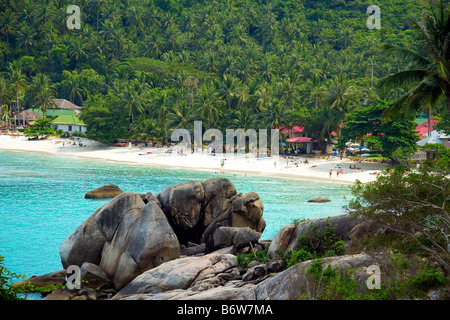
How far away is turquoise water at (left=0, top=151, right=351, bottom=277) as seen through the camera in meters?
24.3

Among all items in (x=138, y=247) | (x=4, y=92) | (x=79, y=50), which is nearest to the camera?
(x=138, y=247)

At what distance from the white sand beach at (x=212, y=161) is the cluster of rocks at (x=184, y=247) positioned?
22.2m

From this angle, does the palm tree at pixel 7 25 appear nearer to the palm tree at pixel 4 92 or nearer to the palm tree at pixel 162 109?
the palm tree at pixel 4 92

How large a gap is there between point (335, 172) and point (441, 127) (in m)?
9.75

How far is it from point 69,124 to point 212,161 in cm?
3278

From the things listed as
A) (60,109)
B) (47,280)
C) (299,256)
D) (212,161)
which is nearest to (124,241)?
(47,280)

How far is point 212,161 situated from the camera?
51156mm

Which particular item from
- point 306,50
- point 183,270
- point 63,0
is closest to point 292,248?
point 183,270

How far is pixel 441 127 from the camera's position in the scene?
3891 centimetres

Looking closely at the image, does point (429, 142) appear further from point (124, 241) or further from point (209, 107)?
point (124, 241)

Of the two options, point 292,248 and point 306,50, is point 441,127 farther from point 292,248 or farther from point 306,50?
point 306,50

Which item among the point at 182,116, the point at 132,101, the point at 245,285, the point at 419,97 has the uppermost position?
the point at 132,101

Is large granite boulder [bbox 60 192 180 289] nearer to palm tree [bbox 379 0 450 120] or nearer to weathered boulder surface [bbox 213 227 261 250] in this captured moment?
weathered boulder surface [bbox 213 227 261 250]

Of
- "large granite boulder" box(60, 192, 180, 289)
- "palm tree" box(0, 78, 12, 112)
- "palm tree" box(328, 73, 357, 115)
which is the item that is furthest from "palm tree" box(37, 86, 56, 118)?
"large granite boulder" box(60, 192, 180, 289)
